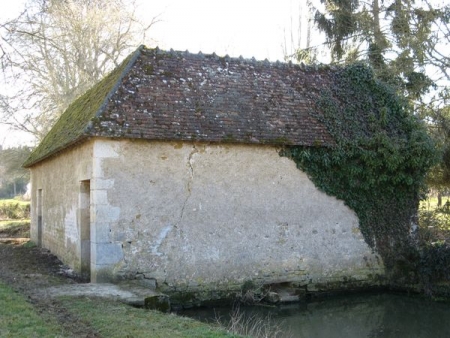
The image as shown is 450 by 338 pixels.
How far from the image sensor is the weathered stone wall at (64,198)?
11.5 metres

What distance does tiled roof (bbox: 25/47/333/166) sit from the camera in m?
10.6

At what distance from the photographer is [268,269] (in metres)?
11.5

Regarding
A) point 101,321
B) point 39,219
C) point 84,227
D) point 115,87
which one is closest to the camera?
point 101,321

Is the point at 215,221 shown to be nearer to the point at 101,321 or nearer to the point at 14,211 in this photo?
the point at 101,321

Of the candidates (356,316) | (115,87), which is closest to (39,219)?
(115,87)

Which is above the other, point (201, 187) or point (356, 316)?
point (201, 187)

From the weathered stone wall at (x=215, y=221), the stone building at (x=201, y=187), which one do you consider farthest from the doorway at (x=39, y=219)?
the weathered stone wall at (x=215, y=221)

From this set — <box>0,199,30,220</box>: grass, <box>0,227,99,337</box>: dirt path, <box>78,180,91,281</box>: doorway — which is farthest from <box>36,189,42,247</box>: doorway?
<box>0,199,30,220</box>: grass

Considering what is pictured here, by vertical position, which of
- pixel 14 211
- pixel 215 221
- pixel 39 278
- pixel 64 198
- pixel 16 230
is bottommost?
pixel 16 230

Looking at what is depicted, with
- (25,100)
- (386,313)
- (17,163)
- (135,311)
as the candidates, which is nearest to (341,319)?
(386,313)

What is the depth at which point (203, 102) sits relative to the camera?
11570 millimetres

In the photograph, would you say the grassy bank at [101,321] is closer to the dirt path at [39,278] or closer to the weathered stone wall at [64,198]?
the dirt path at [39,278]

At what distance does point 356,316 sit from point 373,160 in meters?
3.74

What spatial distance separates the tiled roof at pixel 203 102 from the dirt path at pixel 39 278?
290 cm
